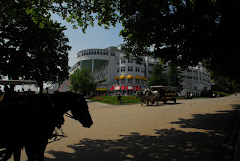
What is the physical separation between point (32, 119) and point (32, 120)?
2 centimetres

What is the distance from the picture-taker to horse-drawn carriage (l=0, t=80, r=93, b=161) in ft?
9.21

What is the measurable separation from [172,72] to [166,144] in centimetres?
4486

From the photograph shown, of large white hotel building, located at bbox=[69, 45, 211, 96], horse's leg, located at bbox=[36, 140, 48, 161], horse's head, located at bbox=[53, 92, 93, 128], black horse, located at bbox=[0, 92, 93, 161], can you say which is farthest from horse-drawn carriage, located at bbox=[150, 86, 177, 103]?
large white hotel building, located at bbox=[69, 45, 211, 96]

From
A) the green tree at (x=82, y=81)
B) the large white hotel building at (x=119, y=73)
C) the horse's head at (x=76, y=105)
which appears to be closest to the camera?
the horse's head at (x=76, y=105)

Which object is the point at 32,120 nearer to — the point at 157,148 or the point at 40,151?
the point at 40,151

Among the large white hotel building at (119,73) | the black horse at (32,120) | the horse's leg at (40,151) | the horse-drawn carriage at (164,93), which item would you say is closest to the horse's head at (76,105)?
the black horse at (32,120)

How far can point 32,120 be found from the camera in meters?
3.04

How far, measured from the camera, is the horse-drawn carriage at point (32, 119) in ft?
9.21

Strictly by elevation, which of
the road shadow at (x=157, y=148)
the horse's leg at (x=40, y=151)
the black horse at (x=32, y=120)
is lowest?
the road shadow at (x=157, y=148)

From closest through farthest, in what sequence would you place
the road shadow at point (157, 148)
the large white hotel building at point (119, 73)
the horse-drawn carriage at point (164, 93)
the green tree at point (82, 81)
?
the road shadow at point (157, 148) < the horse-drawn carriage at point (164, 93) < the green tree at point (82, 81) < the large white hotel building at point (119, 73)

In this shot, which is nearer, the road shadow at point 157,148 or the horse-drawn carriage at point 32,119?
the horse-drawn carriage at point 32,119

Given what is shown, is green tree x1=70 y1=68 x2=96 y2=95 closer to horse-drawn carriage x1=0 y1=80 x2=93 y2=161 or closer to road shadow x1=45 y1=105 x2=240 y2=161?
road shadow x1=45 y1=105 x2=240 y2=161

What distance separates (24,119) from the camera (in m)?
2.96

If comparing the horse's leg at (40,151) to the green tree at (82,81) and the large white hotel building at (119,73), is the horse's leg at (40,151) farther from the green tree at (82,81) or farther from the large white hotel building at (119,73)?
the large white hotel building at (119,73)
